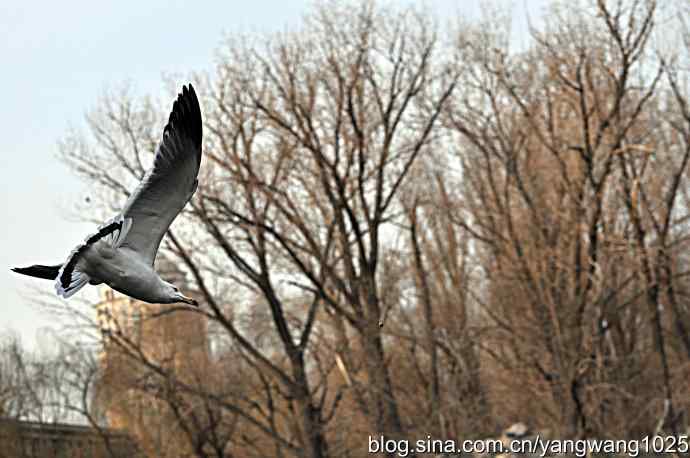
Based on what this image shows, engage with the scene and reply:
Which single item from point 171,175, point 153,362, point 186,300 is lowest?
point 186,300

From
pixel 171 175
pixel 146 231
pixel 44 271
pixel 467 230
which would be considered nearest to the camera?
pixel 44 271

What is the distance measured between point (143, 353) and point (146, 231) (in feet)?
53.4

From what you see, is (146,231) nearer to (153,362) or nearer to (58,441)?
(153,362)

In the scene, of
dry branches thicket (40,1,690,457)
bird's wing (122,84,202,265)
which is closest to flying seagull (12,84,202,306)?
bird's wing (122,84,202,265)

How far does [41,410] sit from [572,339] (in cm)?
1476

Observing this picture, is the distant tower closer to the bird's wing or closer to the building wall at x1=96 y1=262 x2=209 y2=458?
the building wall at x1=96 y1=262 x2=209 y2=458

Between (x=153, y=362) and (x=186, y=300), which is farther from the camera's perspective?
(x=153, y=362)

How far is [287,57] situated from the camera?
16.8 m

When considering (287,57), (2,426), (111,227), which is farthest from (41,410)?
(111,227)

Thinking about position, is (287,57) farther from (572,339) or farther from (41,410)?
(41,410)

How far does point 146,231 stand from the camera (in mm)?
5023

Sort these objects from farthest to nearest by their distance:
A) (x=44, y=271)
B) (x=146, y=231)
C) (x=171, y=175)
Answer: (x=171, y=175)
(x=146, y=231)
(x=44, y=271)

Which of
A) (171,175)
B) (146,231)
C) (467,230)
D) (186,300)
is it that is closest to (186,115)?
(171,175)

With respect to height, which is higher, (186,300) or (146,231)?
(146,231)
